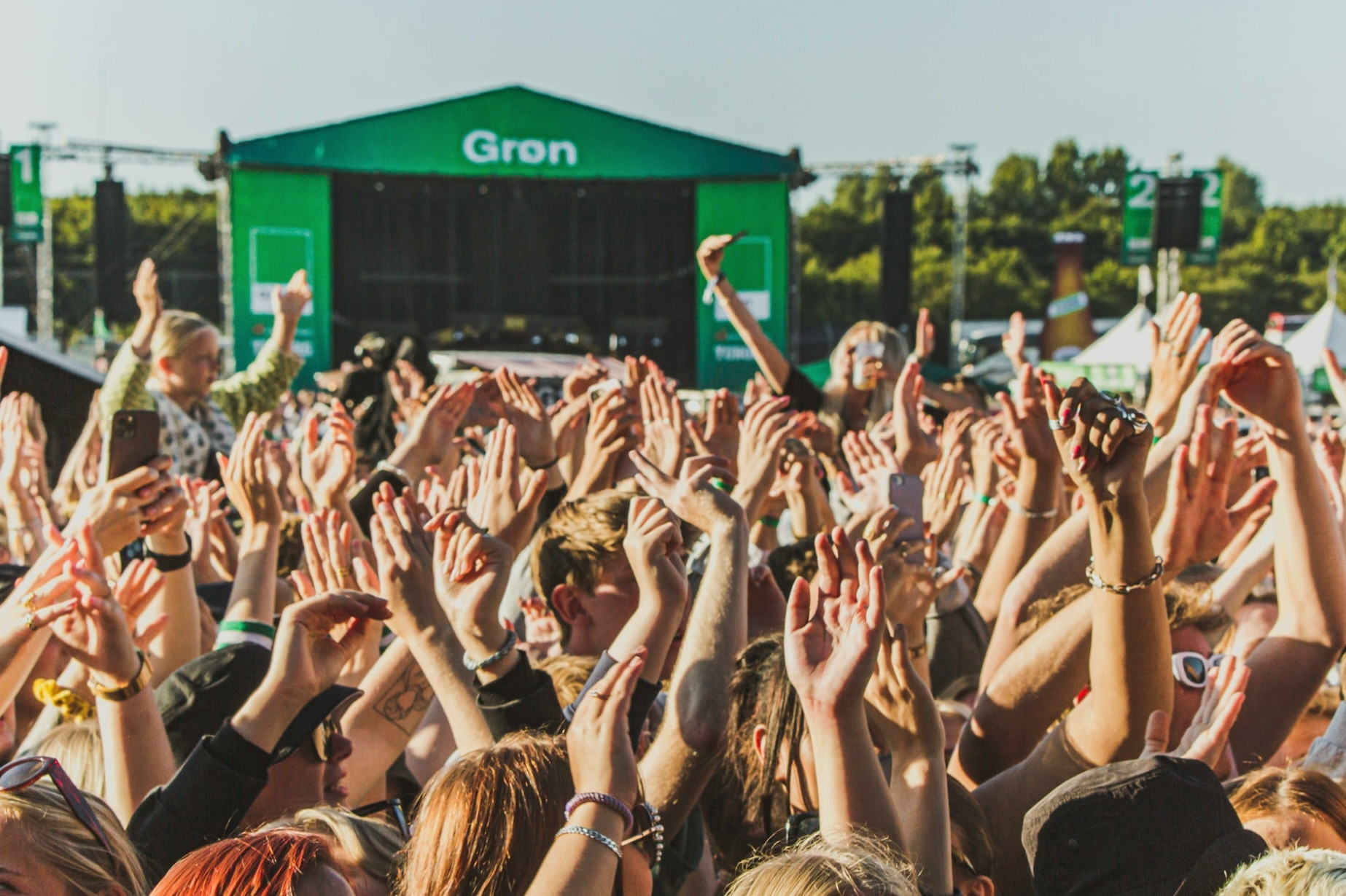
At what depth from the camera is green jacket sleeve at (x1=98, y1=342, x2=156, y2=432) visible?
15.4ft

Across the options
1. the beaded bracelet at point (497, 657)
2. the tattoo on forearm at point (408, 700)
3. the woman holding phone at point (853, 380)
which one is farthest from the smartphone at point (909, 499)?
the woman holding phone at point (853, 380)

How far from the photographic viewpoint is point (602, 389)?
4.98 metres

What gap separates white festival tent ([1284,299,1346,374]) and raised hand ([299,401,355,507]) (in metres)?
22.6

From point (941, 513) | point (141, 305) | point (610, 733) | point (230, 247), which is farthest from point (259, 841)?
point (230, 247)

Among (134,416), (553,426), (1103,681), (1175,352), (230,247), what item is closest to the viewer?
(1103,681)

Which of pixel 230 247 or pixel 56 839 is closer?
pixel 56 839

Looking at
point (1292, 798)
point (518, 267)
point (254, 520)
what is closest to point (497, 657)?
point (254, 520)

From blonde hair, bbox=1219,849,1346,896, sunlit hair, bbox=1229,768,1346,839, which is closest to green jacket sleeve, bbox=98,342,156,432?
Result: sunlit hair, bbox=1229,768,1346,839

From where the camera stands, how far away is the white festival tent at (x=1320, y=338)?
76.5ft

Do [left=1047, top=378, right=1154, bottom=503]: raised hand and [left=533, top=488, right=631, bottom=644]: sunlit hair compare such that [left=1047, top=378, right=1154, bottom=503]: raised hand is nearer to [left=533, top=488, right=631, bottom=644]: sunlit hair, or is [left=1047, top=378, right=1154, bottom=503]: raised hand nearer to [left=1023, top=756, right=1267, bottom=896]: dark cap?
[left=1023, top=756, right=1267, bottom=896]: dark cap

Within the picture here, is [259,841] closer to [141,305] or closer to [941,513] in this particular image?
[941,513]

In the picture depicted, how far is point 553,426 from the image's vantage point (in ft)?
16.1

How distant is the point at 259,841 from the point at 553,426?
331 cm

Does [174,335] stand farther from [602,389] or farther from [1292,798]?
[1292,798]
